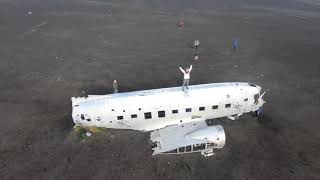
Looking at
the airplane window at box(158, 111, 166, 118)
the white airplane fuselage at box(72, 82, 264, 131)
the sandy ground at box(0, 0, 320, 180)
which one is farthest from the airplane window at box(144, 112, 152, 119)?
Answer: the sandy ground at box(0, 0, 320, 180)

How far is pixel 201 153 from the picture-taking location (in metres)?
25.3

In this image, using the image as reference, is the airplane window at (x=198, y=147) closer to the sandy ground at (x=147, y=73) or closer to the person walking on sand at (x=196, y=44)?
the sandy ground at (x=147, y=73)

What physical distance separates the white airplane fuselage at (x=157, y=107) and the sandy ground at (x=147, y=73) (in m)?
1.97

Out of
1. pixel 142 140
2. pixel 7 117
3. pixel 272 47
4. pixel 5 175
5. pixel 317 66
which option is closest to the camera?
pixel 5 175

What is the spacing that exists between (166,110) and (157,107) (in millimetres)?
777

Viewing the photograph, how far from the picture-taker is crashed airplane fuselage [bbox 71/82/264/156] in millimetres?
25344

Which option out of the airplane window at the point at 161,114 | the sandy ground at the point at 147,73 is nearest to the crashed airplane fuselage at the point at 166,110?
the airplane window at the point at 161,114

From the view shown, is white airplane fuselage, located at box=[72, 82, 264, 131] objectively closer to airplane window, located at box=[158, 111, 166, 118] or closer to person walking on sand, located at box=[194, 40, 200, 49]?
airplane window, located at box=[158, 111, 166, 118]

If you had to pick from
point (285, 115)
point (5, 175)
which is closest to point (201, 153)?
point (285, 115)

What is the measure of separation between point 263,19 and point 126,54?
2720 centimetres

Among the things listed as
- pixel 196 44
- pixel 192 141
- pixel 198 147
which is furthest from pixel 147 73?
pixel 198 147

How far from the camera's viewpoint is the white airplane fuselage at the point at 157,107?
25594 millimetres

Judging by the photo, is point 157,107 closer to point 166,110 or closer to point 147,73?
point 166,110

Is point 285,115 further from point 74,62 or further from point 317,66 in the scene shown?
point 74,62
